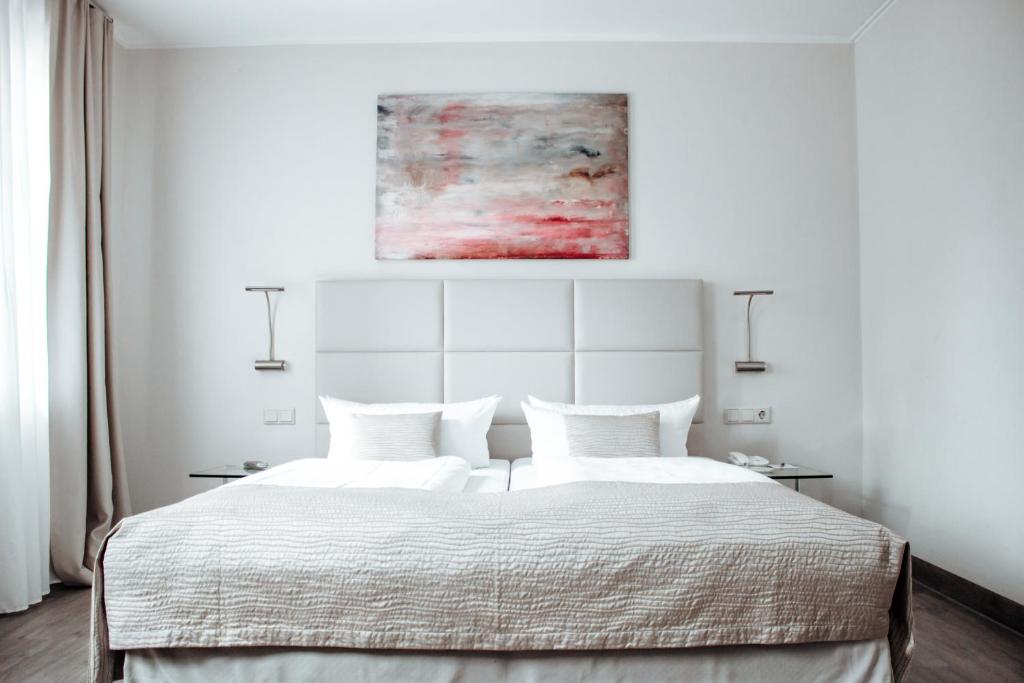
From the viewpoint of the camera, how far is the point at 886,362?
3277 millimetres

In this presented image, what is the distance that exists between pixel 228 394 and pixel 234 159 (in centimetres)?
137

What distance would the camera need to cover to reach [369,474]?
2.46 metres

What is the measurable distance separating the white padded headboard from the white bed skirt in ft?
5.73

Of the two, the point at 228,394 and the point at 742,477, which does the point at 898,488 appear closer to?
the point at 742,477

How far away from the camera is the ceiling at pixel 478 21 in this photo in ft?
10.6

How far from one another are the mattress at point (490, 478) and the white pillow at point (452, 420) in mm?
65

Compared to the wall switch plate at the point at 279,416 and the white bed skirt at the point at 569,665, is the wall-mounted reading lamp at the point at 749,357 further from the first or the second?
the wall switch plate at the point at 279,416

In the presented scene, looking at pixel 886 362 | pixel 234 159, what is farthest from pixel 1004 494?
pixel 234 159

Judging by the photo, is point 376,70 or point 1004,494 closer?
point 1004,494

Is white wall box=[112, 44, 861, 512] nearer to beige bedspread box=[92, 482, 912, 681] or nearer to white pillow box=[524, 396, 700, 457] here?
white pillow box=[524, 396, 700, 457]

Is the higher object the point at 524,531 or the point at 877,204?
the point at 877,204

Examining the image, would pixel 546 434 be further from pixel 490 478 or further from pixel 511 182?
pixel 511 182

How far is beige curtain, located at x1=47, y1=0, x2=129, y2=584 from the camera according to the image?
9.52 ft

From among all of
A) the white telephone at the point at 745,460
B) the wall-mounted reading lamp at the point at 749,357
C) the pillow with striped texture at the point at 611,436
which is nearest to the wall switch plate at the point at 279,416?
the pillow with striped texture at the point at 611,436
